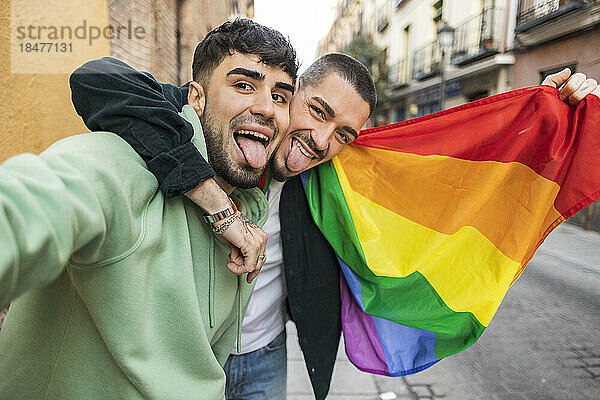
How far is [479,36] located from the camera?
1297 centimetres

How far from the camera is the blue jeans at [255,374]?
1.97 meters

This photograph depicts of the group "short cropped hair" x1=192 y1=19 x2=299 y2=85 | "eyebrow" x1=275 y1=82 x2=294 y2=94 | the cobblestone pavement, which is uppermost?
"short cropped hair" x1=192 y1=19 x2=299 y2=85

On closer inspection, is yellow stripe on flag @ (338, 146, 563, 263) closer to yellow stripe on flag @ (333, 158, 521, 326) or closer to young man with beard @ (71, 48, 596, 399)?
yellow stripe on flag @ (333, 158, 521, 326)

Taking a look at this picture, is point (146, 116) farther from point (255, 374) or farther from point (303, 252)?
point (255, 374)

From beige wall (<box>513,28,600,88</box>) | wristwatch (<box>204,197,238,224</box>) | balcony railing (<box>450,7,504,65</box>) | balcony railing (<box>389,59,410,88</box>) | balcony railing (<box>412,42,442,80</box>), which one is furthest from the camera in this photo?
balcony railing (<box>389,59,410,88</box>)

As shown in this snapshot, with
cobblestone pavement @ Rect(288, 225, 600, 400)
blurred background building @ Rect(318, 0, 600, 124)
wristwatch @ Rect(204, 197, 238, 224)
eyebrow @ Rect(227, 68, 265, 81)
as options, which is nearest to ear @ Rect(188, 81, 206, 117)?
eyebrow @ Rect(227, 68, 265, 81)

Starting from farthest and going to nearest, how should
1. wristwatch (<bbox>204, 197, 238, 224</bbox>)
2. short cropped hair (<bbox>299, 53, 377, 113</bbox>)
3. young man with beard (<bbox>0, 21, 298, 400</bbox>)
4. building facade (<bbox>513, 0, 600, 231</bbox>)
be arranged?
building facade (<bbox>513, 0, 600, 231</bbox>) → short cropped hair (<bbox>299, 53, 377, 113</bbox>) → wristwatch (<bbox>204, 197, 238, 224</bbox>) → young man with beard (<bbox>0, 21, 298, 400</bbox>)

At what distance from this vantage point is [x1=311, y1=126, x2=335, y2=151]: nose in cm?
188

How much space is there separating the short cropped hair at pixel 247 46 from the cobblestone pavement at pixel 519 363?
8.41 ft

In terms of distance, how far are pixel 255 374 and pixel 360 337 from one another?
22.1 inches

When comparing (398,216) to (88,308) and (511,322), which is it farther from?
(511,322)

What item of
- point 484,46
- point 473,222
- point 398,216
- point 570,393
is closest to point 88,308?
point 398,216

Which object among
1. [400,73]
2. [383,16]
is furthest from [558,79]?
[383,16]

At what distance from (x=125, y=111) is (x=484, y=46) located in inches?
535
